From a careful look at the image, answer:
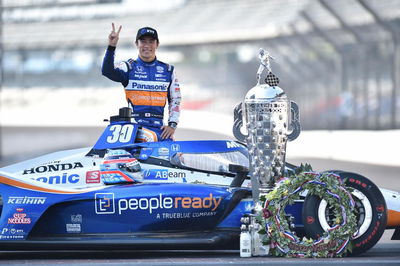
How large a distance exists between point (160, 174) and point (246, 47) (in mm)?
25302

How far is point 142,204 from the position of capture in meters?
7.73

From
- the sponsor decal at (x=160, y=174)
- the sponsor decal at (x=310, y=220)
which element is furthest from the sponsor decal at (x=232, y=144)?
the sponsor decal at (x=310, y=220)

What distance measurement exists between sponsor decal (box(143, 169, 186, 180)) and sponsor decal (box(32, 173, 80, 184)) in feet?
1.97

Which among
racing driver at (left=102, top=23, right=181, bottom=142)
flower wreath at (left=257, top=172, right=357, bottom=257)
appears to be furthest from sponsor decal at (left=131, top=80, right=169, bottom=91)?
Answer: flower wreath at (left=257, top=172, right=357, bottom=257)

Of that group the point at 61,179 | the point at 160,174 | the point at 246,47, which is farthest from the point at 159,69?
the point at 246,47

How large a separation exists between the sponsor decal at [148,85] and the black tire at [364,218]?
232 centimetres

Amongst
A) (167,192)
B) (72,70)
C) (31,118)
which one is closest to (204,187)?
(167,192)

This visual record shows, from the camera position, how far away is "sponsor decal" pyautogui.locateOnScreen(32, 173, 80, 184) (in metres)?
8.48

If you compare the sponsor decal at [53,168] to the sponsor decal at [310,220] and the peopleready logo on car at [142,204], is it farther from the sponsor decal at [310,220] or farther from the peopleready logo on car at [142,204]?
the sponsor decal at [310,220]

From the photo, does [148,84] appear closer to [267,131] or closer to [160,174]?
[160,174]

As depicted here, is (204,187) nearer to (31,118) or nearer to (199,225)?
(199,225)

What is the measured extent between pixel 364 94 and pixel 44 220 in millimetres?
17619

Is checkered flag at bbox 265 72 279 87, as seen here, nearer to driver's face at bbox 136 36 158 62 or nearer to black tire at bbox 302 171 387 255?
black tire at bbox 302 171 387 255

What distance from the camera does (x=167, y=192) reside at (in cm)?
776
